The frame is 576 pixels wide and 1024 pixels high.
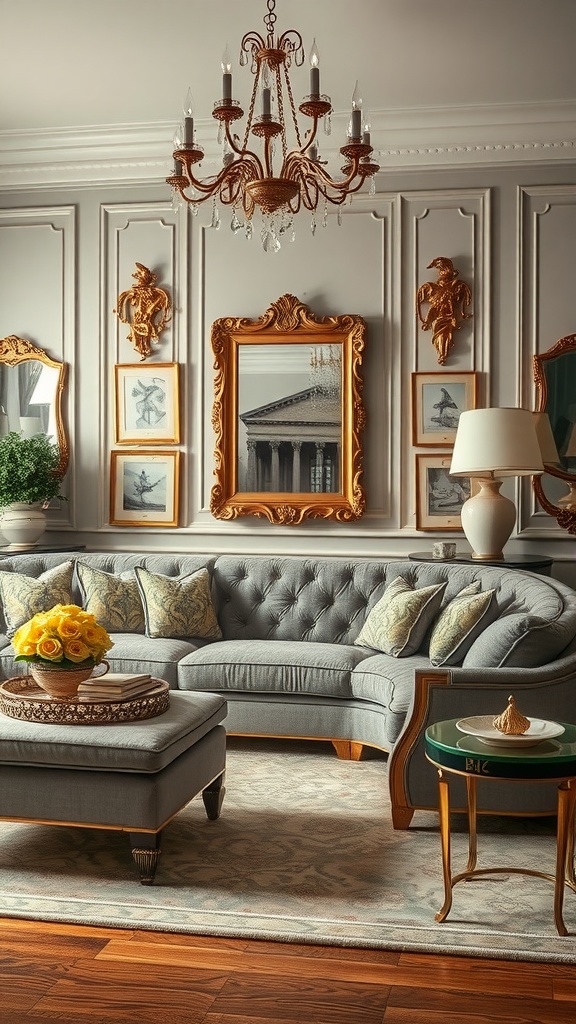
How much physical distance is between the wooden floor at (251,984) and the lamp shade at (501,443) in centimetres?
259

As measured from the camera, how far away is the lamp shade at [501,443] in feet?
15.8

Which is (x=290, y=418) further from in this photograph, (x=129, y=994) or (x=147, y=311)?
(x=129, y=994)

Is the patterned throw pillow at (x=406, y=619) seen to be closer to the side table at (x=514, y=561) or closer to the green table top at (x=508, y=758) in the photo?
the side table at (x=514, y=561)

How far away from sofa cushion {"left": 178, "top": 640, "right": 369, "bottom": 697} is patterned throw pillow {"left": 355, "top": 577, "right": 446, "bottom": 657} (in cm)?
17

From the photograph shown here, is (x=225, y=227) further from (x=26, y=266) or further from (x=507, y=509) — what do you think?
(x=507, y=509)

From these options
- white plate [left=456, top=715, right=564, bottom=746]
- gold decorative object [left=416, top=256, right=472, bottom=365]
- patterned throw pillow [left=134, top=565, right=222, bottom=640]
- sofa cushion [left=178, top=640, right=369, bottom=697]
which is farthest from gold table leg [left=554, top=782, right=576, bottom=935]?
gold decorative object [left=416, top=256, right=472, bottom=365]

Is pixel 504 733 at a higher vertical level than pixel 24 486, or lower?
lower

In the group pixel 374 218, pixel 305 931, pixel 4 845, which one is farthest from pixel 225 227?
pixel 305 931

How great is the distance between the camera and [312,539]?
18.8 feet

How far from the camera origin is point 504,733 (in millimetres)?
2770

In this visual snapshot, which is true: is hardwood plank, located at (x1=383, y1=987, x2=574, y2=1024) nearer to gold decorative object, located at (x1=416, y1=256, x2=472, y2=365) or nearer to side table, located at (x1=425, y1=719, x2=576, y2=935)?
side table, located at (x1=425, y1=719, x2=576, y2=935)

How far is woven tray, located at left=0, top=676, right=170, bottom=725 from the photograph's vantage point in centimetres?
326

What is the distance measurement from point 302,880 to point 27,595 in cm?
266

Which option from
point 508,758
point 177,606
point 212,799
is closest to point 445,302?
point 177,606
